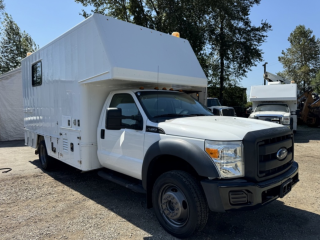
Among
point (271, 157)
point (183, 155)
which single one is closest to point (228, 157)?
point (183, 155)

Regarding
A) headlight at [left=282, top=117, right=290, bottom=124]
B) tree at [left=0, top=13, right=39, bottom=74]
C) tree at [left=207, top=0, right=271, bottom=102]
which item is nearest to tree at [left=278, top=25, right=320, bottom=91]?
tree at [left=207, top=0, right=271, bottom=102]

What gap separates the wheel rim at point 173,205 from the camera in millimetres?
3158

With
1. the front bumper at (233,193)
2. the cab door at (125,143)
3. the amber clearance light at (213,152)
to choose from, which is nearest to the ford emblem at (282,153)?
the front bumper at (233,193)

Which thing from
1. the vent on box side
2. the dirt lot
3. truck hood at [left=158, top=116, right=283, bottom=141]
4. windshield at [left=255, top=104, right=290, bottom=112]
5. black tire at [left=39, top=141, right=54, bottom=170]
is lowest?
the dirt lot

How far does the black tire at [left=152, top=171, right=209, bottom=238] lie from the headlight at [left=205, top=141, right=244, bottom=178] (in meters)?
0.41

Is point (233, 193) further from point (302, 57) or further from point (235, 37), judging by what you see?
point (302, 57)

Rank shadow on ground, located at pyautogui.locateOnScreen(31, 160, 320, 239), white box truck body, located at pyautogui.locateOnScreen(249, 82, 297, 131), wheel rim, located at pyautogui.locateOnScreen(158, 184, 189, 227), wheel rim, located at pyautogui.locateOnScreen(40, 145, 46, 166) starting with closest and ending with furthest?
wheel rim, located at pyautogui.locateOnScreen(158, 184, 189, 227)
shadow on ground, located at pyautogui.locateOnScreen(31, 160, 320, 239)
wheel rim, located at pyautogui.locateOnScreen(40, 145, 46, 166)
white box truck body, located at pyautogui.locateOnScreen(249, 82, 297, 131)

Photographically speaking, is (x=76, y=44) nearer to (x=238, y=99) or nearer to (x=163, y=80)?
(x=163, y=80)

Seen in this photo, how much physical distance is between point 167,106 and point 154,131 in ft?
2.43

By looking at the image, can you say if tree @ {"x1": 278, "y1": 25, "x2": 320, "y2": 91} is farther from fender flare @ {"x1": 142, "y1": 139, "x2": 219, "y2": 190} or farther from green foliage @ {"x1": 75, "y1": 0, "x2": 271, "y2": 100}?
fender flare @ {"x1": 142, "y1": 139, "x2": 219, "y2": 190}

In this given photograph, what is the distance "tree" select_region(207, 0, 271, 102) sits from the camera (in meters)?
20.5

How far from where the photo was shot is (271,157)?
310 centimetres

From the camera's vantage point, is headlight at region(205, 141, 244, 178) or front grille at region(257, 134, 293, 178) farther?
front grille at region(257, 134, 293, 178)

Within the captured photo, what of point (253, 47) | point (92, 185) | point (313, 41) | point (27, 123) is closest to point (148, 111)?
point (92, 185)
